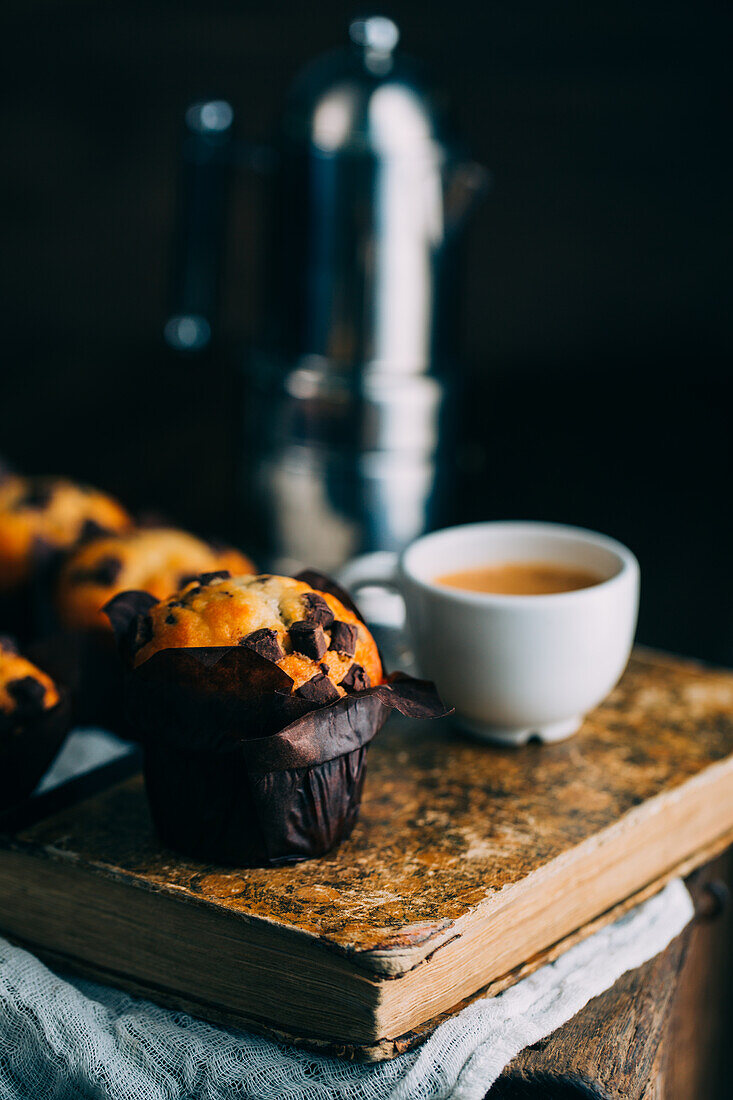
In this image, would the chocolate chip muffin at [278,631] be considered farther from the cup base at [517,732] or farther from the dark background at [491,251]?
the dark background at [491,251]

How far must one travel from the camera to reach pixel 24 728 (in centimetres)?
71

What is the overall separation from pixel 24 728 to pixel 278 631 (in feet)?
0.59

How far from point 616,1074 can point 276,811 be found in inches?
9.6

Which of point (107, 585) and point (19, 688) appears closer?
point (19, 688)

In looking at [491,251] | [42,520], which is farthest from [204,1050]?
[491,251]

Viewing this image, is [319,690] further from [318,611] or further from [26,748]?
[26,748]

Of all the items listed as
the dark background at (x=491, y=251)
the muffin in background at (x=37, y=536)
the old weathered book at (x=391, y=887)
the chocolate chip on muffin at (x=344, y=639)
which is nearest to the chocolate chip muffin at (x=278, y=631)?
the chocolate chip on muffin at (x=344, y=639)

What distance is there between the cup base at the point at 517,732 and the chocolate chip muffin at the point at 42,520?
0.36m

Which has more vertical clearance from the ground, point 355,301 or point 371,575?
point 355,301

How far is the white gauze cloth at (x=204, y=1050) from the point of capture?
62 cm

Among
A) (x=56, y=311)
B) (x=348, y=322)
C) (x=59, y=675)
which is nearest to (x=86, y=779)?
(x=59, y=675)

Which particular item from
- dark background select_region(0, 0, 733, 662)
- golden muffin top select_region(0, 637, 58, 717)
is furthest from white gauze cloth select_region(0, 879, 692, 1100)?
dark background select_region(0, 0, 733, 662)

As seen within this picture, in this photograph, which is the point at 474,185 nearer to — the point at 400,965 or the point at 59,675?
the point at 59,675

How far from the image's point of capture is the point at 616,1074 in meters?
0.64
